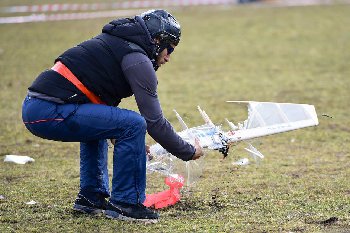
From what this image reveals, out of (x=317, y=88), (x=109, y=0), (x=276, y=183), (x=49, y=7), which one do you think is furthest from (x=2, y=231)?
(x=109, y=0)

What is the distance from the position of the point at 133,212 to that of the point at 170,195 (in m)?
0.70

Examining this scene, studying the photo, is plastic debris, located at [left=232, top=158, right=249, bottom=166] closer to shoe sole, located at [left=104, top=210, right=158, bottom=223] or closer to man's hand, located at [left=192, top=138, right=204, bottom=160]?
man's hand, located at [left=192, top=138, right=204, bottom=160]

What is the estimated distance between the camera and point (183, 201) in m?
7.35

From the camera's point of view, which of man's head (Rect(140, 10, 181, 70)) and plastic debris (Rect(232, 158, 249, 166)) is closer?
man's head (Rect(140, 10, 181, 70))

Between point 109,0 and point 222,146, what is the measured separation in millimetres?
22424

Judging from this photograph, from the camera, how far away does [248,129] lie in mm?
7203

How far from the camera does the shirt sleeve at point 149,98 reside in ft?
20.6

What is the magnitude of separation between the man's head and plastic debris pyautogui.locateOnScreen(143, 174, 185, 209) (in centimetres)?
117

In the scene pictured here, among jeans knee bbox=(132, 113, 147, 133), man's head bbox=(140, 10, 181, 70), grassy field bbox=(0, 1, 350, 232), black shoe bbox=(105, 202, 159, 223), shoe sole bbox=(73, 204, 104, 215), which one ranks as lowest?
grassy field bbox=(0, 1, 350, 232)

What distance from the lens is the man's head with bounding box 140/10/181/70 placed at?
6477 mm

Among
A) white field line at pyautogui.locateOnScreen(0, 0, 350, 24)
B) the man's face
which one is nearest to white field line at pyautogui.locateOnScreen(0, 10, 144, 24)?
white field line at pyautogui.locateOnScreen(0, 0, 350, 24)

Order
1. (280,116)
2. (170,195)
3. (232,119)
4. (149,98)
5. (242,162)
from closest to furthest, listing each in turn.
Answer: (149,98) < (170,195) < (280,116) < (242,162) < (232,119)

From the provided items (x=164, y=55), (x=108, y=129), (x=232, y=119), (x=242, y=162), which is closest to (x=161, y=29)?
(x=164, y=55)

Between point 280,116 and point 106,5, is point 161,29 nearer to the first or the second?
point 280,116
